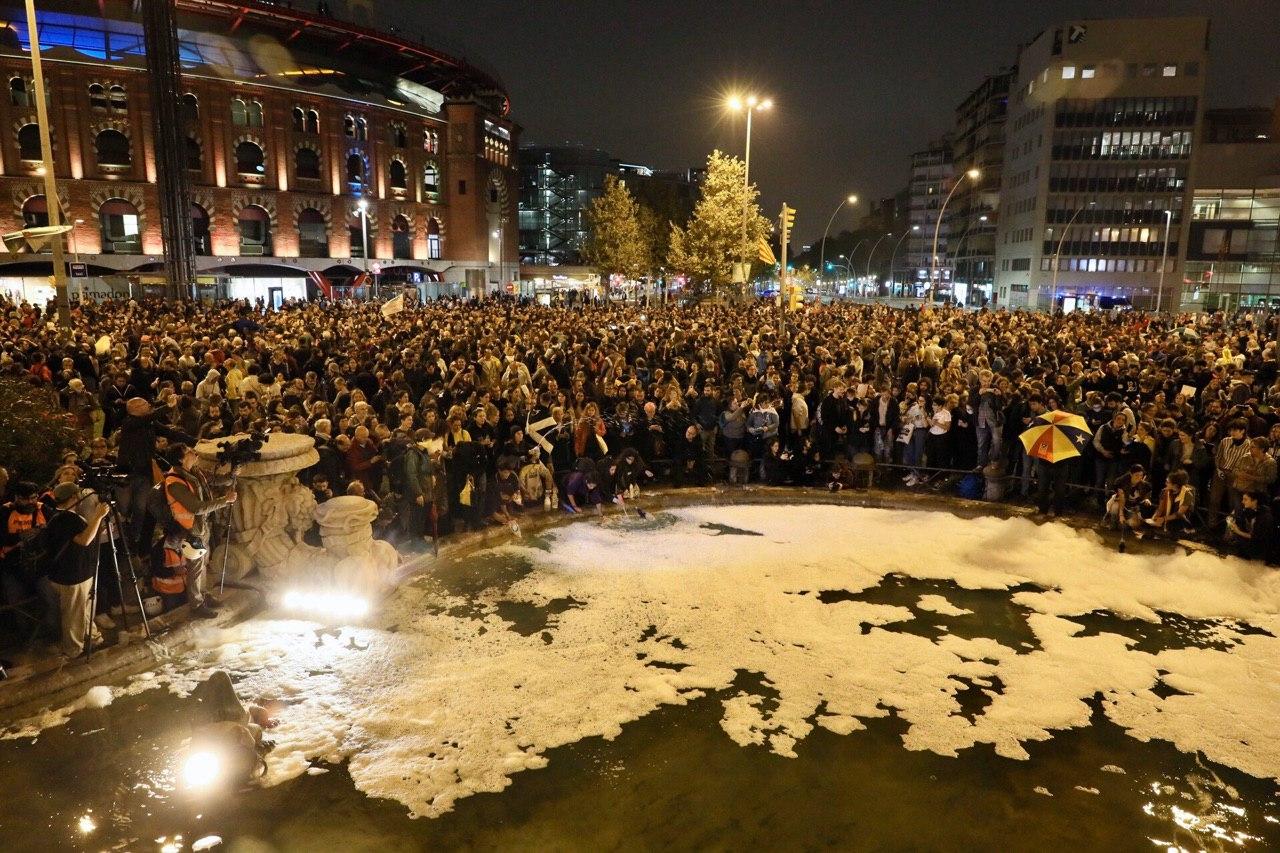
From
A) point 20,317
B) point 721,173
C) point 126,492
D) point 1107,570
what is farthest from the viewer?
point 721,173

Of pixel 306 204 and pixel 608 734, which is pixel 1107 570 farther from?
pixel 306 204

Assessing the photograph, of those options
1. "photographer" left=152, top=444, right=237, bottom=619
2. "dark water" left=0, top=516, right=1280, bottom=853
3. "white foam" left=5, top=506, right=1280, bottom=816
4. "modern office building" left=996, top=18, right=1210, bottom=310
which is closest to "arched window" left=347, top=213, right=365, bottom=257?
"white foam" left=5, top=506, right=1280, bottom=816

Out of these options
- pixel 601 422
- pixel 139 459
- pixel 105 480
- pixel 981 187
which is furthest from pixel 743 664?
pixel 981 187

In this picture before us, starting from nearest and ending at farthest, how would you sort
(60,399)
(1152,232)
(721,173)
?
1. (60,399)
2. (721,173)
3. (1152,232)

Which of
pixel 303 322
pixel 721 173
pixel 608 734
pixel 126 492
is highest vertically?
pixel 721 173

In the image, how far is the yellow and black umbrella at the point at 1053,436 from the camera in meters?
10.9

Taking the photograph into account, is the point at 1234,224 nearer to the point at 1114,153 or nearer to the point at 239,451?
the point at 1114,153

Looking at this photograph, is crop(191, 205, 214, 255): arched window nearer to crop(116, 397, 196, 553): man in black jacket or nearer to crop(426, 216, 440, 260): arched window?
crop(426, 216, 440, 260): arched window

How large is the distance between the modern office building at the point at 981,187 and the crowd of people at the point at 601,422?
3325 inches

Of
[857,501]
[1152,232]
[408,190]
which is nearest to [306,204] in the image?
[408,190]

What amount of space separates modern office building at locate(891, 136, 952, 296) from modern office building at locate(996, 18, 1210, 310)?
42.1 meters

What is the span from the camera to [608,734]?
255 inches

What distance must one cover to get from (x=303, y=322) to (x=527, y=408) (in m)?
12.7

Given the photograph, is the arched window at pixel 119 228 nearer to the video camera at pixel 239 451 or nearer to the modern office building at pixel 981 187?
the video camera at pixel 239 451
